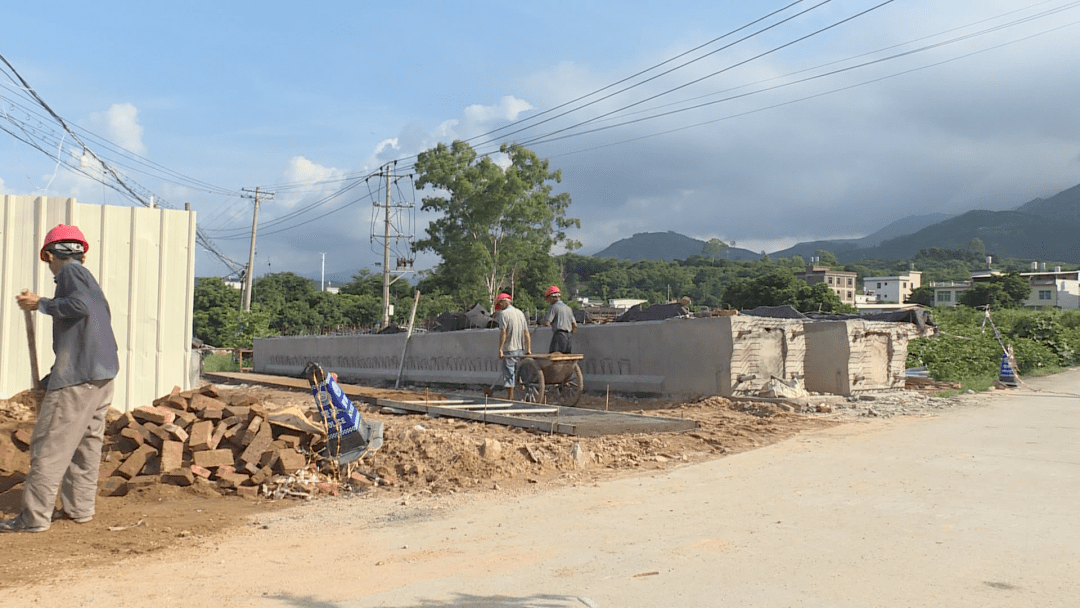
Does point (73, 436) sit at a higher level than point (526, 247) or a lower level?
lower

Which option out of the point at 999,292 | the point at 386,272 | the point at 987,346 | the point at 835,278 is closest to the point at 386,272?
the point at 386,272

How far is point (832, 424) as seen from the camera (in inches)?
394

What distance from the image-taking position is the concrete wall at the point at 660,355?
1183 centimetres

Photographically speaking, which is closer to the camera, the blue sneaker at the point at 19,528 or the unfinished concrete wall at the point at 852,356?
the blue sneaker at the point at 19,528

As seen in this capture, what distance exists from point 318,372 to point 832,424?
6504 millimetres

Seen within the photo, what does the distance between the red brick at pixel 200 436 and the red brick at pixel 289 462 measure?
67cm

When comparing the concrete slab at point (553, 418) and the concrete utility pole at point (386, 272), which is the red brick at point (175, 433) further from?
the concrete utility pole at point (386, 272)

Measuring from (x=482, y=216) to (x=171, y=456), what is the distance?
42.7 meters

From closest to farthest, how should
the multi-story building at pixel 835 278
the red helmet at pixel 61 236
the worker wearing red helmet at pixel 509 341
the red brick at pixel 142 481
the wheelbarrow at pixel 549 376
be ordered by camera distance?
the red helmet at pixel 61 236
the red brick at pixel 142 481
the wheelbarrow at pixel 549 376
the worker wearing red helmet at pixel 509 341
the multi-story building at pixel 835 278

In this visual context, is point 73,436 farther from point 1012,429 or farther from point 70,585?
point 1012,429

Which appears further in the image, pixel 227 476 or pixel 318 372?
pixel 318 372

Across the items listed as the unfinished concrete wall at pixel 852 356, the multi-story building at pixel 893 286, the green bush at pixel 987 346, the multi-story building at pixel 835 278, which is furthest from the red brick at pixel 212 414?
the multi-story building at pixel 893 286

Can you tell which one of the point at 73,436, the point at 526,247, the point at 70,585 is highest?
the point at 526,247

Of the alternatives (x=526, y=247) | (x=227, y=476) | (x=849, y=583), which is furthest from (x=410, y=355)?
(x=526, y=247)
